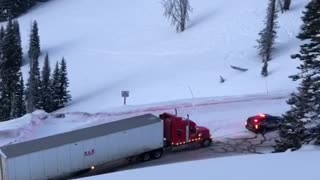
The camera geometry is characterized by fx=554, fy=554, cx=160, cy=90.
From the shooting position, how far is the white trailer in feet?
80.5

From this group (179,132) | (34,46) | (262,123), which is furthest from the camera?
(34,46)

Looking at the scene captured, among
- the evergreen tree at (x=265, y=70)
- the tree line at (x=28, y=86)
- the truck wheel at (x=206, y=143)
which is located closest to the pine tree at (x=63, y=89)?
the tree line at (x=28, y=86)

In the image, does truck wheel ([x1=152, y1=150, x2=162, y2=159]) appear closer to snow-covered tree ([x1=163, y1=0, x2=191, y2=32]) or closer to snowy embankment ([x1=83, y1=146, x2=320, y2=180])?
snowy embankment ([x1=83, y1=146, x2=320, y2=180])

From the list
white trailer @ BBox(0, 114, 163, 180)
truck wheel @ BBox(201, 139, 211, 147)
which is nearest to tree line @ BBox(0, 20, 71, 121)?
truck wheel @ BBox(201, 139, 211, 147)

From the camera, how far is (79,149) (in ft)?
85.3

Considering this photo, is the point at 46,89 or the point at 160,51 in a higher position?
the point at 160,51

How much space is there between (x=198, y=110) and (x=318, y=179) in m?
26.5

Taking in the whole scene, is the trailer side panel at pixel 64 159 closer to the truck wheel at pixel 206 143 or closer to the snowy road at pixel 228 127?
the snowy road at pixel 228 127

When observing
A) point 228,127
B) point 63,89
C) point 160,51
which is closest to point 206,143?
point 228,127

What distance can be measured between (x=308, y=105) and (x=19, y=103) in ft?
172

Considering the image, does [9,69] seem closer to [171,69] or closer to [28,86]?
[28,86]

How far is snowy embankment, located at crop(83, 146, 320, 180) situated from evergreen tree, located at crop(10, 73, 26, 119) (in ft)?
186

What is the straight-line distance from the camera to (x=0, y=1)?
370 ft

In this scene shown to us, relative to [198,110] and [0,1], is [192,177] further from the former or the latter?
[0,1]
